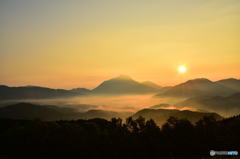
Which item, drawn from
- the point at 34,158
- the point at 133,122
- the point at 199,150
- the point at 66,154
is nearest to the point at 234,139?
the point at 199,150

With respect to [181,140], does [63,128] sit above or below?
above

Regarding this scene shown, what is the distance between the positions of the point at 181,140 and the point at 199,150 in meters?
5.50

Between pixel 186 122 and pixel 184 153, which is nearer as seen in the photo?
pixel 184 153

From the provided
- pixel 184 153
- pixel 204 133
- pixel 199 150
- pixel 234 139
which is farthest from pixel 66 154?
pixel 234 139

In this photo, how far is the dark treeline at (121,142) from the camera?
2037 inches

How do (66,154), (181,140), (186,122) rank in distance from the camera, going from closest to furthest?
(66,154)
(181,140)
(186,122)

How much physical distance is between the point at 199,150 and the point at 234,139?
35.8 feet

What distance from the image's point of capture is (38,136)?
180 feet

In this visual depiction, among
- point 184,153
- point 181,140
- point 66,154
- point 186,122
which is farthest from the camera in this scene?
point 186,122

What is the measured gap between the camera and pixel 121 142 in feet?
182

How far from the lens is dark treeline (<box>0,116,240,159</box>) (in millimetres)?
51750

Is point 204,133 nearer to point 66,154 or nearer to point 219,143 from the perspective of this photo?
point 219,143

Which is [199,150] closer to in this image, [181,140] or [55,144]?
[181,140]

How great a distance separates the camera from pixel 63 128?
190 ft
